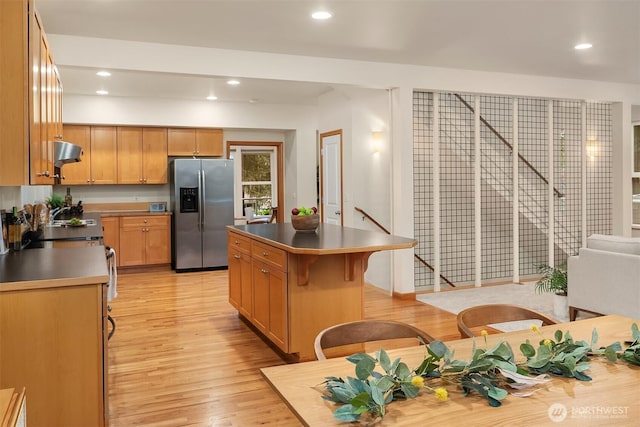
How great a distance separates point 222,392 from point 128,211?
5.49 meters

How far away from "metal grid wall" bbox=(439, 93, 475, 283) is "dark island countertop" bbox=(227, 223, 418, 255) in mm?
2356

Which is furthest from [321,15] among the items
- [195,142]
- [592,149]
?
[592,149]

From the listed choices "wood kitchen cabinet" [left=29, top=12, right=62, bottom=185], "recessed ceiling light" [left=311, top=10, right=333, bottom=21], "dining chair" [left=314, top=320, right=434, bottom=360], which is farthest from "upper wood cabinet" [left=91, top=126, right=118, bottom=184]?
"dining chair" [left=314, top=320, right=434, bottom=360]

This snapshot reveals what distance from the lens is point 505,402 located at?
1245 mm

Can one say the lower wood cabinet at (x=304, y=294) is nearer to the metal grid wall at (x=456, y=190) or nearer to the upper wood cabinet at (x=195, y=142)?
the metal grid wall at (x=456, y=190)

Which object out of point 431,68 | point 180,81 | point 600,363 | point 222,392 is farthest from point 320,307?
point 180,81

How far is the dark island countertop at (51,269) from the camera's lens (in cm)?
227

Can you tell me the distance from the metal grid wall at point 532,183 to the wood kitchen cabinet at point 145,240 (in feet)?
16.7

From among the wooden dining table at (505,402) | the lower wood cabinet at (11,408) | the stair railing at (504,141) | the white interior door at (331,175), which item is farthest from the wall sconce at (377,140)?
the lower wood cabinet at (11,408)

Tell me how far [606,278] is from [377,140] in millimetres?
2918

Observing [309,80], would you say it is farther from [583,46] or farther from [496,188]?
[496,188]

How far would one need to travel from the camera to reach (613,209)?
7160 mm

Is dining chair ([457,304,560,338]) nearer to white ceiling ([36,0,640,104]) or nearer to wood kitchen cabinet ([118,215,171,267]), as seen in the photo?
white ceiling ([36,0,640,104])

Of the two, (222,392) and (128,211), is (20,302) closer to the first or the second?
(222,392)
